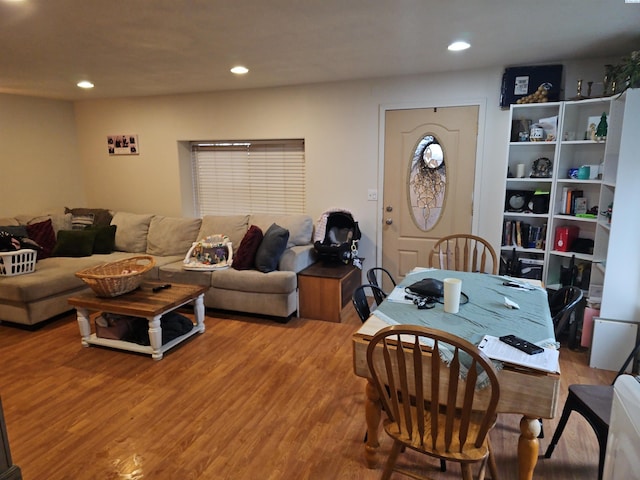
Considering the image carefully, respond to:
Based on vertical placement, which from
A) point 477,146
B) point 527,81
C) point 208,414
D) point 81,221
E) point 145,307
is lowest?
point 208,414

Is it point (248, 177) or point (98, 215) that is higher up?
point (248, 177)

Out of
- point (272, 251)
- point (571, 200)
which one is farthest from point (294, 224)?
point (571, 200)

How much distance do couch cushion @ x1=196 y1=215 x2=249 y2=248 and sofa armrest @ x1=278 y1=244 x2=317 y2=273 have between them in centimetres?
68

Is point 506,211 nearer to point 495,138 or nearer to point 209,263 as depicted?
point 495,138

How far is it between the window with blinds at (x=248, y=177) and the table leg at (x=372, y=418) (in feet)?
10.4

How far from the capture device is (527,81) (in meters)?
3.45

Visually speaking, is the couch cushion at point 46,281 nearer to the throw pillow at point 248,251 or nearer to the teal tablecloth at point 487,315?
the throw pillow at point 248,251

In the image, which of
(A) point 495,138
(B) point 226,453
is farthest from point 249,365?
(A) point 495,138

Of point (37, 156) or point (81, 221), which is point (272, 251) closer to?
point (81, 221)

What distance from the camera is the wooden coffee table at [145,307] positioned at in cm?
302

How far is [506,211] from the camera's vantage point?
3.60 meters

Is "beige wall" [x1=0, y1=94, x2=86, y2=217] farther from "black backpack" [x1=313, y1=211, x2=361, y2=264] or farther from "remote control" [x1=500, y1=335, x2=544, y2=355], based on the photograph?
"remote control" [x1=500, y1=335, x2=544, y2=355]

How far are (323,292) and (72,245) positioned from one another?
2.92 m

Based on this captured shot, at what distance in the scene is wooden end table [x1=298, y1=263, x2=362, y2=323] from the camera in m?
3.78
